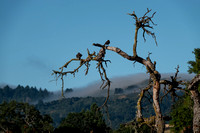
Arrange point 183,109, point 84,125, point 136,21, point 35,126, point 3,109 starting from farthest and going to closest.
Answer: point 84,125
point 3,109
point 35,126
point 183,109
point 136,21

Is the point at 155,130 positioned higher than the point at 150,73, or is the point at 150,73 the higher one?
the point at 150,73

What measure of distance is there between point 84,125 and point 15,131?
41.0 meters

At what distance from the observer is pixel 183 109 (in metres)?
84.6

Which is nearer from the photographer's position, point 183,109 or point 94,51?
point 94,51

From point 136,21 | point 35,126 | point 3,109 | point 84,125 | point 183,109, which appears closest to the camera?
point 136,21

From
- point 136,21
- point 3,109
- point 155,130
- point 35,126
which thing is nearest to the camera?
point 155,130

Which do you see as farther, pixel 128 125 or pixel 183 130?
pixel 183 130

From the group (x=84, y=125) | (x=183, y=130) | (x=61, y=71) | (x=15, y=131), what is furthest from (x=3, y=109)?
(x=61, y=71)

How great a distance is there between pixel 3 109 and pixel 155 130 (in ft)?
432

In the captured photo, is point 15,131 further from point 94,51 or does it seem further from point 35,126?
point 94,51

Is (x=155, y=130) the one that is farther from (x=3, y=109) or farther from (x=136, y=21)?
(x=3, y=109)

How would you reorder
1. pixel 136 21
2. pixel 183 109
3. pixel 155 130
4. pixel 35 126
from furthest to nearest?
pixel 35 126 < pixel 183 109 < pixel 136 21 < pixel 155 130

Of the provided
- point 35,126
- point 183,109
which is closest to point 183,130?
point 183,109

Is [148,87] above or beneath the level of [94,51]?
beneath
